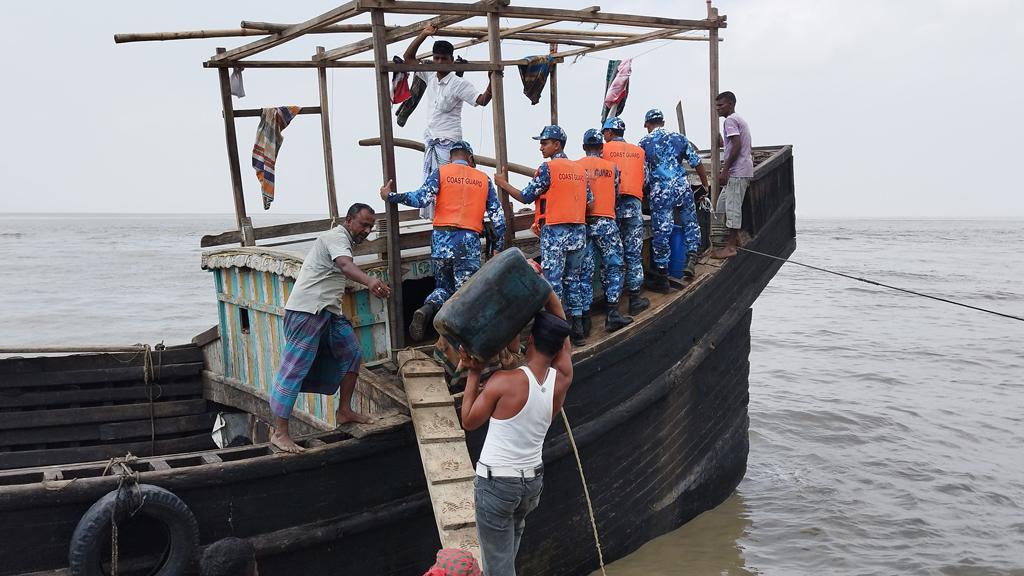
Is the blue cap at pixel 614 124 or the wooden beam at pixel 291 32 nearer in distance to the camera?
the wooden beam at pixel 291 32

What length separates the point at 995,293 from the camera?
2658cm

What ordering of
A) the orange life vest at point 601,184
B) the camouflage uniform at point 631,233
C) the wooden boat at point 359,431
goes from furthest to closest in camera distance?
the camouflage uniform at point 631,233
the orange life vest at point 601,184
the wooden boat at point 359,431

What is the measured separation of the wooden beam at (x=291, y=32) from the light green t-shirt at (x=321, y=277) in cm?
146

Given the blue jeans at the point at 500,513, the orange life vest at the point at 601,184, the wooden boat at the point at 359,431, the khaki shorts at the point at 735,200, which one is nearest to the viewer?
the blue jeans at the point at 500,513

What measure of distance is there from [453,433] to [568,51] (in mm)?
5472

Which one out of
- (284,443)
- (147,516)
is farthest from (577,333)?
(147,516)

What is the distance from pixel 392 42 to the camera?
5855 mm

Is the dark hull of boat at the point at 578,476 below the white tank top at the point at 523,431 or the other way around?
below

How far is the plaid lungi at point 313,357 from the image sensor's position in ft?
17.0

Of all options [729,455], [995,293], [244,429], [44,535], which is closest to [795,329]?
[995,293]

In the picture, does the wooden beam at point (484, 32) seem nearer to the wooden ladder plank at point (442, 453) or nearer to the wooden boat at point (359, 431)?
the wooden boat at point (359, 431)

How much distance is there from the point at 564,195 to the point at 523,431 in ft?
9.24

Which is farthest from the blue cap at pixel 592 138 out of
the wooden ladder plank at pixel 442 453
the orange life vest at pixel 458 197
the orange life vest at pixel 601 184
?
the wooden ladder plank at pixel 442 453

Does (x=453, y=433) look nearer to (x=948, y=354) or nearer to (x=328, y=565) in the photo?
(x=328, y=565)
